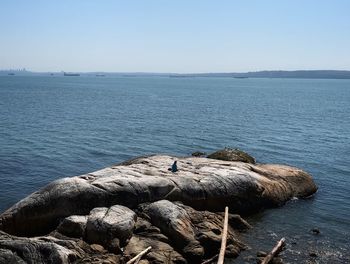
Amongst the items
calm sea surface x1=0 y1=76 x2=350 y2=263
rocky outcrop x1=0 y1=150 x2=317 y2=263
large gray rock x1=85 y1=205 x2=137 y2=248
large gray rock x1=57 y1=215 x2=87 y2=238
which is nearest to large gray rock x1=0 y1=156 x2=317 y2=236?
A: rocky outcrop x1=0 y1=150 x2=317 y2=263

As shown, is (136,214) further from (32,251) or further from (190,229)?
(32,251)

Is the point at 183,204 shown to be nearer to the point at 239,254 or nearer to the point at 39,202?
the point at 239,254

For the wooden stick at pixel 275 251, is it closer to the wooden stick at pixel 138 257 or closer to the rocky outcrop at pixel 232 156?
the wooden stick at pixel 138 257

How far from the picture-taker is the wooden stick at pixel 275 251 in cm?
2195

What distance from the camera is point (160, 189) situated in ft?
87.6

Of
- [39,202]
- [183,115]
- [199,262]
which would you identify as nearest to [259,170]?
[199,262]

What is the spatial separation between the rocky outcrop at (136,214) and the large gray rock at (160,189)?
0.05 metres

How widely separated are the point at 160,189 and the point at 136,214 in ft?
8.89

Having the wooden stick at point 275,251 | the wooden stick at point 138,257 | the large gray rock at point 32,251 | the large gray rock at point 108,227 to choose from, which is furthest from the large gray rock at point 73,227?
the wooden stick at point 275,251

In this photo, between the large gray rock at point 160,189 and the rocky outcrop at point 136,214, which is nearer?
the rocky outcrop at point 136,214

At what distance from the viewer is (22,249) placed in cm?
1811

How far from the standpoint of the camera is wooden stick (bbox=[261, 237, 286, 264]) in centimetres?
2195

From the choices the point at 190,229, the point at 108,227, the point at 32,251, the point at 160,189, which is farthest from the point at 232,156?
the point at 32,251

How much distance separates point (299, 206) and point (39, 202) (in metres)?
18.1
